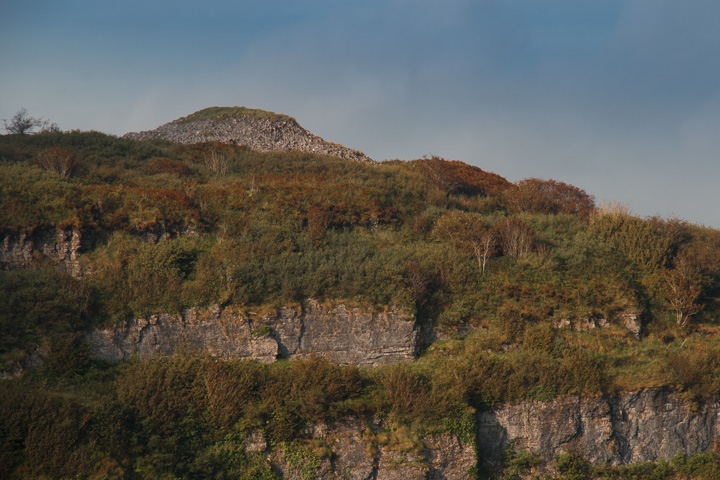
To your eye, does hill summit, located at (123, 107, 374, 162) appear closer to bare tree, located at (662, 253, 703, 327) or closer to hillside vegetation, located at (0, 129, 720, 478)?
hillside vegetation, located at (0, 129, 720, 478)

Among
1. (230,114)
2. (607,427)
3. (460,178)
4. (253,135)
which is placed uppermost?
(230,114)

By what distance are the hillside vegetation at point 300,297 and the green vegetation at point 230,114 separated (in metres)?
19.2

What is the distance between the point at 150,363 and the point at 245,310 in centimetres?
420

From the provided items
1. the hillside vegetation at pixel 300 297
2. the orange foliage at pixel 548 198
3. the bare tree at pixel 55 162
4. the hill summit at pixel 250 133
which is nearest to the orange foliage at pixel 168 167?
the hillside vegetation at pixel 300 297

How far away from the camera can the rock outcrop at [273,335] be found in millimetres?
21469

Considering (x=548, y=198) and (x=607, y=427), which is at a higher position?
(x=548, y=198)

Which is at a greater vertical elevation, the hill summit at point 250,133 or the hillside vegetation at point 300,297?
the hill summit at point 250,133

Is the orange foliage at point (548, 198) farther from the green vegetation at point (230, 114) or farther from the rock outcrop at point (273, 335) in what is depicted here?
the green vegetation at point (230, 114)

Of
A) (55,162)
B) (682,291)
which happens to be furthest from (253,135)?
(682,291)

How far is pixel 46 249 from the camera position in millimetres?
24094

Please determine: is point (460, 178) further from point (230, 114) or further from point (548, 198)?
point (230, 114)

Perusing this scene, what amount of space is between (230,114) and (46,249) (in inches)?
1358

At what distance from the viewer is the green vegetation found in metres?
55.4

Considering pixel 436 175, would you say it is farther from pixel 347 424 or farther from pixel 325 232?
pixel 347 424
